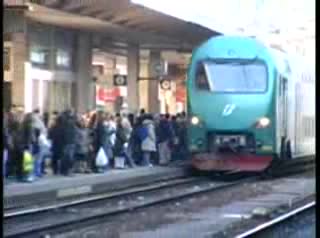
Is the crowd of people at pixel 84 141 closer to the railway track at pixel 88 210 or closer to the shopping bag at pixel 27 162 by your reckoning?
the shopping bag at pixel 27 162

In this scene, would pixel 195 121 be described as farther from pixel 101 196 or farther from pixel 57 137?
pixel 101 196

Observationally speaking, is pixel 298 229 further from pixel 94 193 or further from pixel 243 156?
pixel 243 156

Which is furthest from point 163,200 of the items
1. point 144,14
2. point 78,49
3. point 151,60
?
point 151,60

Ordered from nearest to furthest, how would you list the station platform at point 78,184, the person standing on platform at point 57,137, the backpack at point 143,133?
the station platform at point 78,184, the person standing on platform at point 57,137, the backpack at point 143,133

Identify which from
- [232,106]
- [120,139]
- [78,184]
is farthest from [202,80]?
[78,184]

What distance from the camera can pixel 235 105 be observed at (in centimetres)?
2244

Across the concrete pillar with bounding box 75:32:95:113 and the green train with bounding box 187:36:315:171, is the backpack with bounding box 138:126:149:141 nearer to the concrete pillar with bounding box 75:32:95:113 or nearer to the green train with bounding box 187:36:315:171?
the green train with bounding box 187:36:315:171

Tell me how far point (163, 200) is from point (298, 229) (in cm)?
492

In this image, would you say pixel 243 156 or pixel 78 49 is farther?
Result: pixel 78 49

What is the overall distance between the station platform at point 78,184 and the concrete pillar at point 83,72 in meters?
4.26

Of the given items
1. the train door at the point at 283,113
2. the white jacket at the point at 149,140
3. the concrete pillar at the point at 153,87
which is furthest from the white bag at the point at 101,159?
the concrete pillar at the point at 153,87

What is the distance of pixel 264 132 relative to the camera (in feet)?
73.4

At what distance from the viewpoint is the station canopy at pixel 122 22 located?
2225 centimetres
